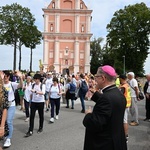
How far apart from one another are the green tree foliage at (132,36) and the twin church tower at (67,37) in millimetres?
15974

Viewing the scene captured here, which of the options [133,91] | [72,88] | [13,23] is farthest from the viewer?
[13,23]

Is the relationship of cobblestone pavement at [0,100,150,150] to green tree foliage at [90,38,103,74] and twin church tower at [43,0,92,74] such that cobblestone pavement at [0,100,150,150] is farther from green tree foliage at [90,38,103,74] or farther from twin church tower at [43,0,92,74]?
green tree foliage at [90,38,103,74]

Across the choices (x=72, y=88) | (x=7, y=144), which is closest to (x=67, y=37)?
(x=72, y=88)

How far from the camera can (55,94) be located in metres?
10.7

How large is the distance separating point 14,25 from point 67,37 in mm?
14691

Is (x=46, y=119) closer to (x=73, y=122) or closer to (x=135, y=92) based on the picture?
(x=73, y=122)

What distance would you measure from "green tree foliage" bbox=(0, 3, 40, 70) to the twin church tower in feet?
28.2

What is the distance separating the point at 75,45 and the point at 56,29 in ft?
20.7

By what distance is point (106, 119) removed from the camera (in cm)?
325

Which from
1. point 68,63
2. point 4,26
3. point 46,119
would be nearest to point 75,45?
point 68,63

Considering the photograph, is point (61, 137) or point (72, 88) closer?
point (61, 137)

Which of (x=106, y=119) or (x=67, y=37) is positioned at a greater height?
(x=67, y=37)

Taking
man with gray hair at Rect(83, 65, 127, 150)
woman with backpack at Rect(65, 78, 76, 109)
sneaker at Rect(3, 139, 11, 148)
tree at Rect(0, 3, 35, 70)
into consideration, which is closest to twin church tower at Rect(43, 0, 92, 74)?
tree at Rect(0, 3, 35, 70)

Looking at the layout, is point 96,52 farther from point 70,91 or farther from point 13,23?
point 70,91
